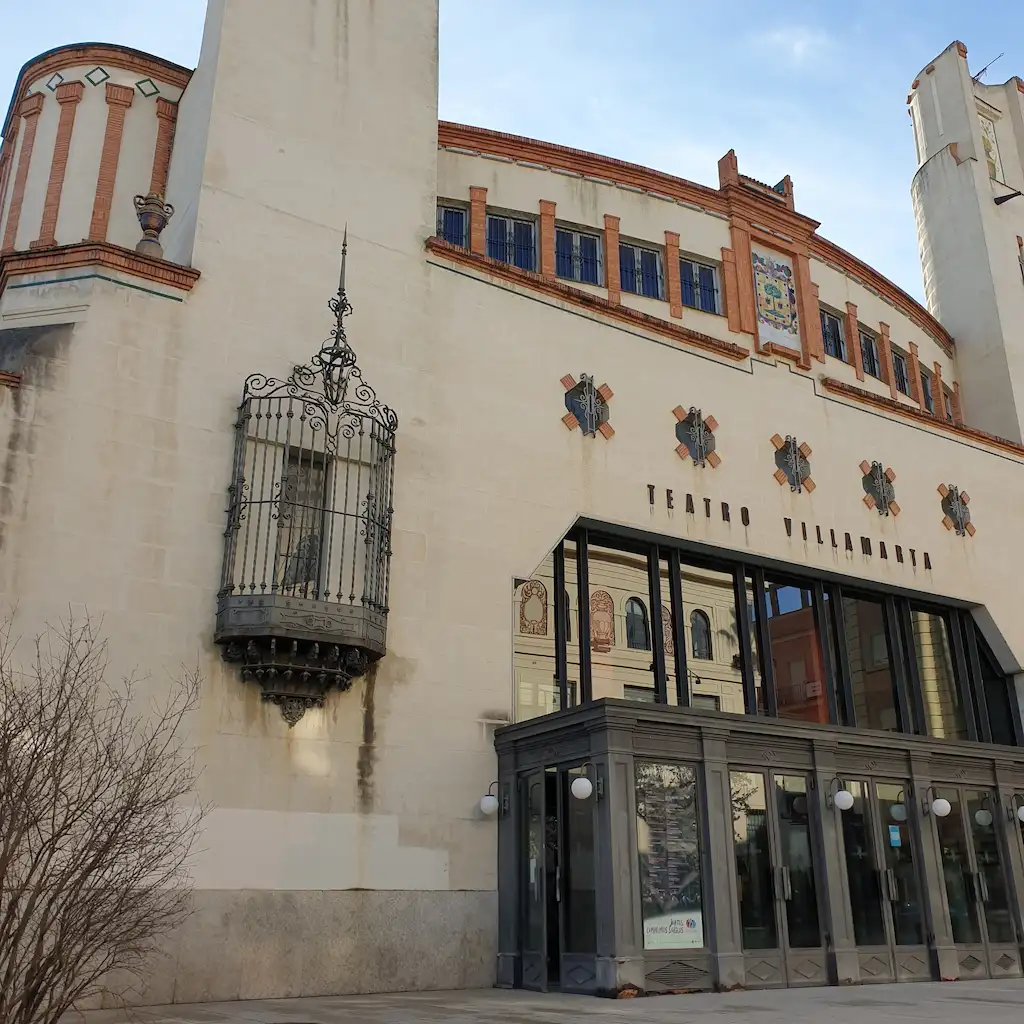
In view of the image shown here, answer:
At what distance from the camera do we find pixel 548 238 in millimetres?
21266

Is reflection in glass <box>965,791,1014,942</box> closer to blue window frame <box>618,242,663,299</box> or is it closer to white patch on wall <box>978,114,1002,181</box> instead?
blue window frame <box>618,242,663,299</box>

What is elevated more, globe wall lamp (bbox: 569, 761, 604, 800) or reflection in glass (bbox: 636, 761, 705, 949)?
globe wall lamp (bbox: 569, 761, 604, 800)

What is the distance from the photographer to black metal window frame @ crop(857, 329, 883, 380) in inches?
983

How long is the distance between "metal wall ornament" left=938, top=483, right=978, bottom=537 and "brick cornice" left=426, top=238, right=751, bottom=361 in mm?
5825

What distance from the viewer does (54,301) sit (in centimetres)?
1367

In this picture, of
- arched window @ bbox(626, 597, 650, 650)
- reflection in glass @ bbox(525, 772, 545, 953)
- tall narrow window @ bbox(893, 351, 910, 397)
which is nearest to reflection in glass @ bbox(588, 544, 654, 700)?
arched window @ bbox(626, 597, 650, 650)

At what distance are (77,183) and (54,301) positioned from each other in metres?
5.40

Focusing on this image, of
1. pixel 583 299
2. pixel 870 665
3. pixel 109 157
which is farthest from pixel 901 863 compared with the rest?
pixel 109 157

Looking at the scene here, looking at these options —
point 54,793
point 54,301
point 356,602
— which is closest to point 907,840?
point 356,602

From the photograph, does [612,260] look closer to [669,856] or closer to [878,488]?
[878,488]

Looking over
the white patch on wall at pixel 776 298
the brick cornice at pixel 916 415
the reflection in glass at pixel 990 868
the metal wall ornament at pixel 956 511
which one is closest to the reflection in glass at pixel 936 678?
the metal wall ornament at pixel 956 511

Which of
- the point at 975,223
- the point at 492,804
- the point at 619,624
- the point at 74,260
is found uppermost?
the point at 975,223

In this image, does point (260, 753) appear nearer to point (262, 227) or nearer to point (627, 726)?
point (627, 726)

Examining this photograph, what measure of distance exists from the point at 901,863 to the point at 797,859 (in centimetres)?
212
